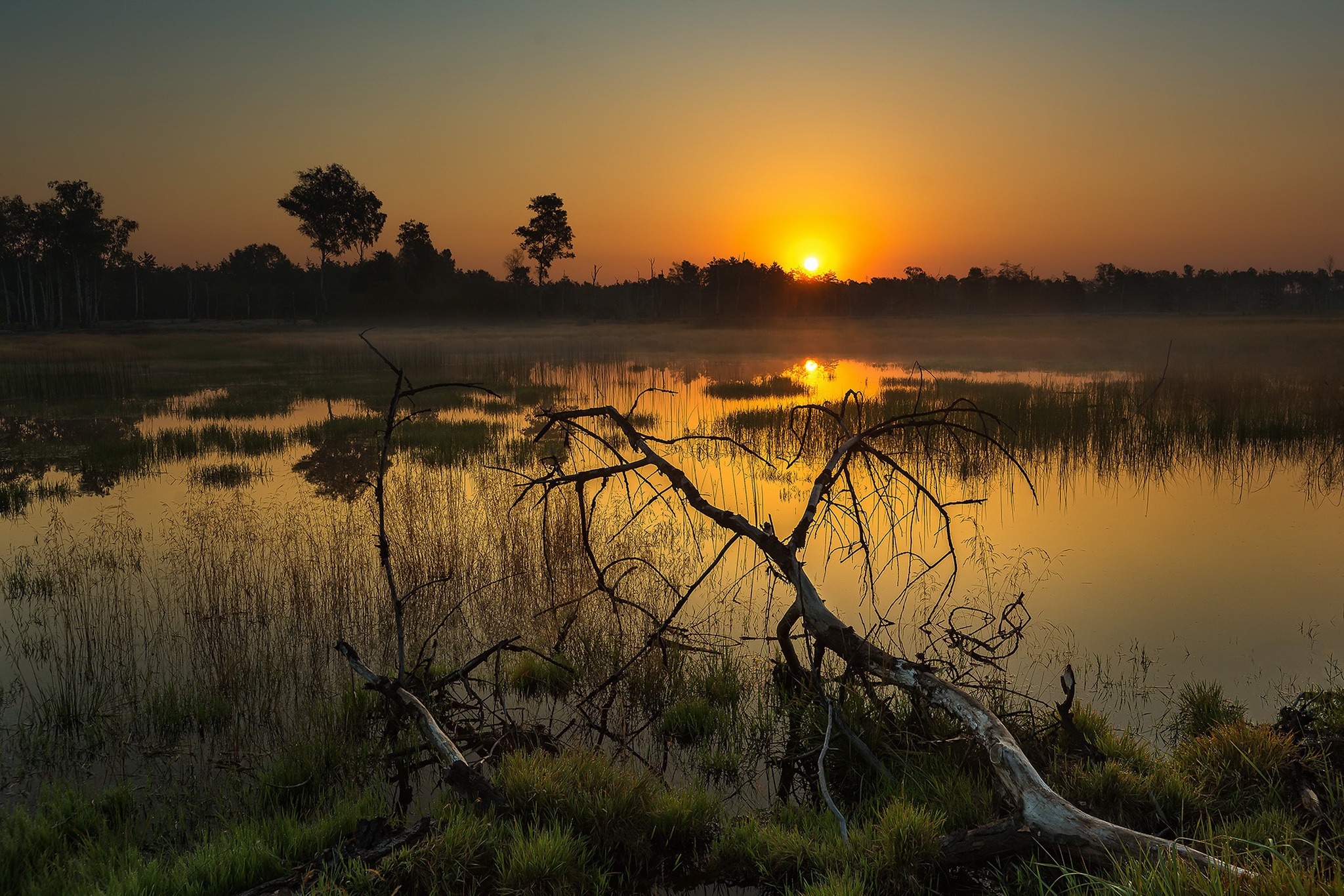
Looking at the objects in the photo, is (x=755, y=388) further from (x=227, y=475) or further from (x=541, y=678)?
(x=541, y=678)

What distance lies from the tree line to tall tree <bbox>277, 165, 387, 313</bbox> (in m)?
0.14

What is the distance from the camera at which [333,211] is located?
251ft

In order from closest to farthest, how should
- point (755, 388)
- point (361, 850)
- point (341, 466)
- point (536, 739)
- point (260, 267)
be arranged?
point (361, 850) < point (536, 739) < point (341, 466) < point (755, 388) < point (260, 267)

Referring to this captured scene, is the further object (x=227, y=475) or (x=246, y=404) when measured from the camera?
(x=246, y=404)

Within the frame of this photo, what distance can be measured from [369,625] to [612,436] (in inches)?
416

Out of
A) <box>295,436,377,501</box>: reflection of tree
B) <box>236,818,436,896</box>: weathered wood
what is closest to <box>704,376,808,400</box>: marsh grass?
<box>295,436,377,501</box>: reflection of tree

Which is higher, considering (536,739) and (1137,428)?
(1137,428)

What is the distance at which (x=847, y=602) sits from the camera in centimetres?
736

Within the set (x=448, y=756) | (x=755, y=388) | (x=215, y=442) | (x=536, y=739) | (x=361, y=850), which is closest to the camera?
(x=361, y=850)

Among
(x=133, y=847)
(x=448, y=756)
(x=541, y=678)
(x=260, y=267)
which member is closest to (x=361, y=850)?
(x=448, y=756)

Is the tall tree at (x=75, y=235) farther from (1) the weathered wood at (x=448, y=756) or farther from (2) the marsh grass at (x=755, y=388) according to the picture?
(1) the weathered wood at (x=448, y=756)

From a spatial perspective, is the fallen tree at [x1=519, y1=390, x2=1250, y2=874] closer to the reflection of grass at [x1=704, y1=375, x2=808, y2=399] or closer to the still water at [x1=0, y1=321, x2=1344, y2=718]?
the still water at [x1=0, y1=321, x2=1344, y2=718]

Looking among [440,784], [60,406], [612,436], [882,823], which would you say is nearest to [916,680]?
[882,823]

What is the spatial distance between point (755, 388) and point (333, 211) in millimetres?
66093
